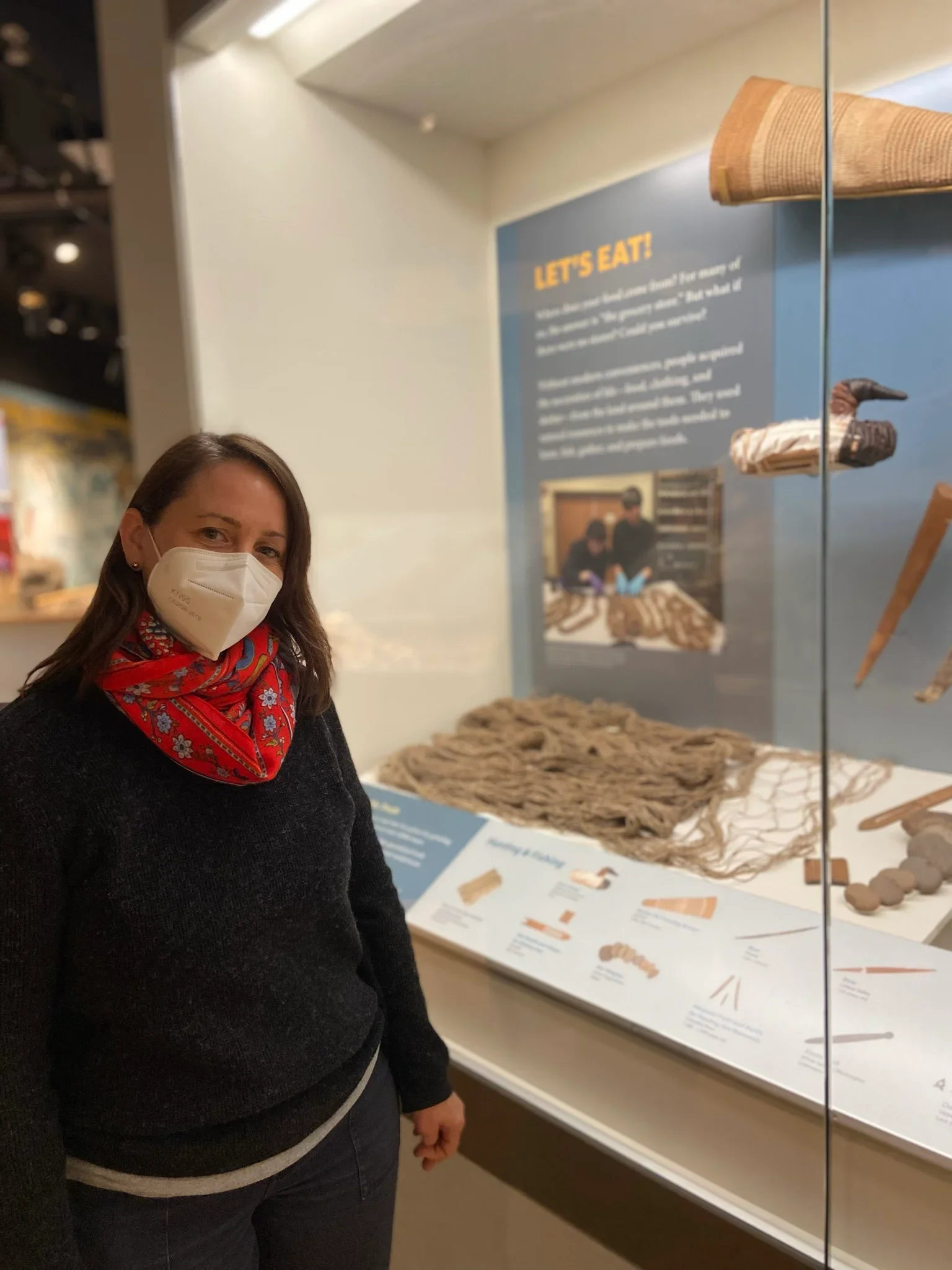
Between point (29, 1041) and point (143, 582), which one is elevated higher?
point (143, 582)

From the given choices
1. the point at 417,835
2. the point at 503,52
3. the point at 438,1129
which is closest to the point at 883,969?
the point at 438,1129

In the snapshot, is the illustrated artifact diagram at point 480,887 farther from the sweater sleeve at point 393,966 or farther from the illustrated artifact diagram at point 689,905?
the sweater sleeve at point 393,966

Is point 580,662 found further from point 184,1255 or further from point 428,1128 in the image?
Answer: point 184,1255

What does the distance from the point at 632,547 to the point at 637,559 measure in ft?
0.10

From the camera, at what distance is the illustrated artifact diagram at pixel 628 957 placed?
4.91ft

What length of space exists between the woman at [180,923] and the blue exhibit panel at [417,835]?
938 mm

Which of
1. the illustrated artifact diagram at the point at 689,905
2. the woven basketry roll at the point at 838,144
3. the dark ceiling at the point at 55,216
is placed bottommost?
the illustrated artifact diagram at the point at 689,905

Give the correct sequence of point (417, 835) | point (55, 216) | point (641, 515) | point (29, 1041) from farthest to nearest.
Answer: point (55, 216) → point (641, 515) → point (417, 835) → point (29, 1041)

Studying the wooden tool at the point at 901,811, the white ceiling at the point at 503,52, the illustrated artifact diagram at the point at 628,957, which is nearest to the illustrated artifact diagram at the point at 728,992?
the illustrated artifact diagram at the point at 628,957

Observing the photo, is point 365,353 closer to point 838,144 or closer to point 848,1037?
point 838,144

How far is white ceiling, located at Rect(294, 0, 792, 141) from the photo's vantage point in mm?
1621

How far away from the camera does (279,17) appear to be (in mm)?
1706

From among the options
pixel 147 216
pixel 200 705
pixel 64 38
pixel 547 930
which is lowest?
pixel 547 930

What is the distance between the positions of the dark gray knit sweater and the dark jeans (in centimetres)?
4
